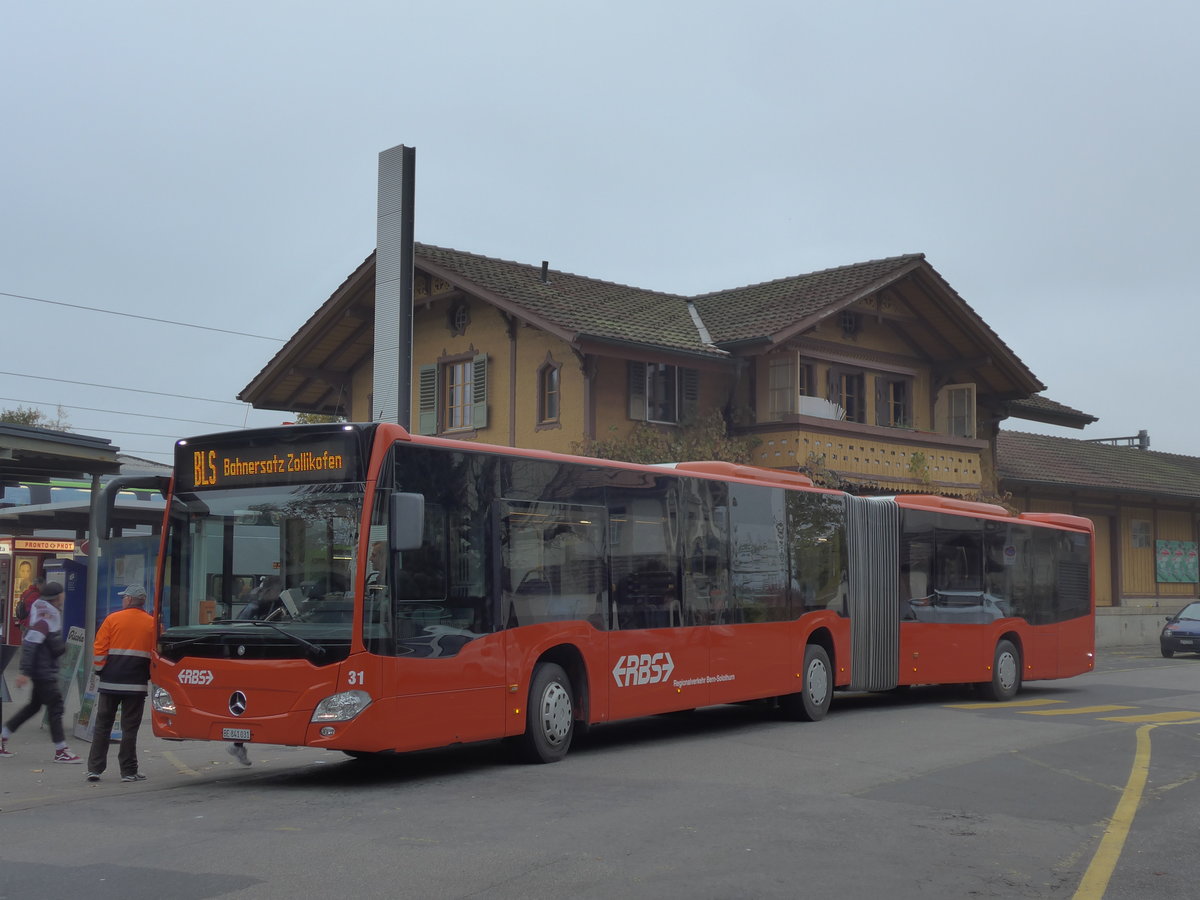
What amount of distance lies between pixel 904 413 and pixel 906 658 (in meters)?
14.1

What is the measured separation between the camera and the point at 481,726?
11469 mm

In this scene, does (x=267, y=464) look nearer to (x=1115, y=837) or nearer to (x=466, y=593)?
(x=466, y=593)

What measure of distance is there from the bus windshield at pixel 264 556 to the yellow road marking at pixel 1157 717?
10.9m

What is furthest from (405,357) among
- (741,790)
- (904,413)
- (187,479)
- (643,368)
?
(904,413)

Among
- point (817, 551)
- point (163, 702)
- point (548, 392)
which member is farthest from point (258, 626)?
point (548, 392)

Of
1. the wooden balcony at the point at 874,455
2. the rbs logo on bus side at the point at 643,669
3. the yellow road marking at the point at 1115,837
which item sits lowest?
the yellow road marking at the point at 1115,837

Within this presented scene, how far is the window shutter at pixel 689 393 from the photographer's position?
1088 inches

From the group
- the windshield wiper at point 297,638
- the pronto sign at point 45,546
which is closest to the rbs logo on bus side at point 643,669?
the windshield wiper at point 297,638

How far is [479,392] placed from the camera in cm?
2819

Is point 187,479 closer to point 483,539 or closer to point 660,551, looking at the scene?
point 483,539

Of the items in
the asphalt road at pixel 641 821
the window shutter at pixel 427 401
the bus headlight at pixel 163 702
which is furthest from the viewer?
the window shutter at pixel 427 401

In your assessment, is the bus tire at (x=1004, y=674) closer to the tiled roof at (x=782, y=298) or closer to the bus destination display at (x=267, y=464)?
the tiled roof at (x=782, y=298)

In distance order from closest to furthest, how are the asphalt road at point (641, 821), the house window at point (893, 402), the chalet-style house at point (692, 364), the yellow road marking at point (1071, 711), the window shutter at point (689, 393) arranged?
the asphalt road at point (641, 821)
the yellow road marking at point (1071, 711)
the chalet-style house at point (692, 364)
the window shutter at point (689, 393)
the house window at point (893, 402)

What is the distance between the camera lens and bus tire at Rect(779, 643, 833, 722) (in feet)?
54.1
